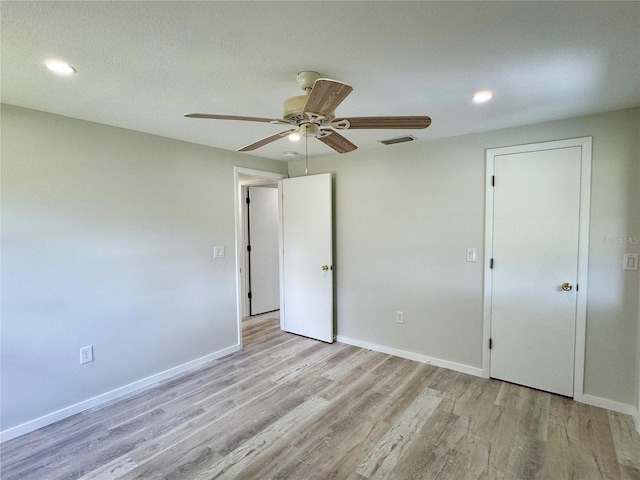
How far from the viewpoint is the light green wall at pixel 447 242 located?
2369mm

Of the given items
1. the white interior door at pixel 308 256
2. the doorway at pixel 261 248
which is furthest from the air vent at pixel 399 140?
the doorway at pixel 261 248

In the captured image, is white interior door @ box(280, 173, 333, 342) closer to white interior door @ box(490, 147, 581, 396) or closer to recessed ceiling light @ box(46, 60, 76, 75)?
white interior door @ box(490, 147, 581, 396)

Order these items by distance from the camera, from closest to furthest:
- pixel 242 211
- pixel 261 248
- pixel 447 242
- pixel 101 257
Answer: pixel 101 257 → pixel 447 242 → pixel 242 211 → pixel 261 248

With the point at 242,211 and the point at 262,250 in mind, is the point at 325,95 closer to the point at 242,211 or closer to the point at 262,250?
the point at 242,211

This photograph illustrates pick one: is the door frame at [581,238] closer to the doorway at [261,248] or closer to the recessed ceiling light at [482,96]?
the recessed ceiling light at [482,96]

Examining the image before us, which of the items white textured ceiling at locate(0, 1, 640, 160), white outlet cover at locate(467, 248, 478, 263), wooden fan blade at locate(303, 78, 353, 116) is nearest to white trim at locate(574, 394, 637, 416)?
white outlet cover at locate(467, 248, 478, 263)

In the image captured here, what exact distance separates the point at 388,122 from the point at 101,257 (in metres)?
2.47

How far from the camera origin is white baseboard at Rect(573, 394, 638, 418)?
235cm

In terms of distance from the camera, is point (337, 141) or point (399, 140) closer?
point (337, 141)

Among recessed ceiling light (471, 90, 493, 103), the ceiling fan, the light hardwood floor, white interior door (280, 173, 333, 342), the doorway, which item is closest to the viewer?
the ceiling fan

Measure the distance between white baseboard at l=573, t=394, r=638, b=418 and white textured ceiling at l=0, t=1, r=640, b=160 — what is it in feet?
7.29

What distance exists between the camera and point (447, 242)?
3.12 meters

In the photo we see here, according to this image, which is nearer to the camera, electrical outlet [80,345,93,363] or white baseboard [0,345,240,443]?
white baseboard [0,345,240,443]

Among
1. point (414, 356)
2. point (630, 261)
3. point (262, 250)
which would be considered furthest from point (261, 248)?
point (630, 261)
